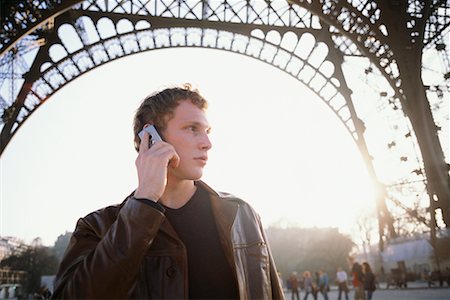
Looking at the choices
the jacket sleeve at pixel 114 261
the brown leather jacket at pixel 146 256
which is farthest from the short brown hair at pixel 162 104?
the jacket sleeve at pixel 114 261

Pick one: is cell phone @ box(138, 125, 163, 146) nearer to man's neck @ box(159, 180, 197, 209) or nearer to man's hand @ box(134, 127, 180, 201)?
man's hand @ box(134, 127, 180, 201)

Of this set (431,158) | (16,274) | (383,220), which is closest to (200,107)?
(431,158)

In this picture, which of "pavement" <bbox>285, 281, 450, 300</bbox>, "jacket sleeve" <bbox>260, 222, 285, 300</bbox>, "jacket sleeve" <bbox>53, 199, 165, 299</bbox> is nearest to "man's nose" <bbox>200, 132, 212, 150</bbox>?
"jacket sleeve" <bbox>53, 199, 165, 299</bbox>

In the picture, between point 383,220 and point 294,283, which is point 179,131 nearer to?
point 383,220

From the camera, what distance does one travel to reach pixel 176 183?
1.64m

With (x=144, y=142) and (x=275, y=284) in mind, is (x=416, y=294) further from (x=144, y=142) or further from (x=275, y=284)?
(x=144, y=142)

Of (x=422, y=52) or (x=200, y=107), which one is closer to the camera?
(x=200, y=107)

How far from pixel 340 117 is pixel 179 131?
11.9m

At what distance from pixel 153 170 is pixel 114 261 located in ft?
1.08

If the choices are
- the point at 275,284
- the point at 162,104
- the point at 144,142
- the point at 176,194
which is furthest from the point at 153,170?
the point at 275,284

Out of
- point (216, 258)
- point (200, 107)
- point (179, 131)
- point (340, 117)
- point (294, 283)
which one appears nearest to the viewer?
point (216, 258)

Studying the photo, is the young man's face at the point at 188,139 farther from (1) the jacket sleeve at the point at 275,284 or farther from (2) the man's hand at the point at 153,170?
(1) the jacket sleeve at the point at 275,284

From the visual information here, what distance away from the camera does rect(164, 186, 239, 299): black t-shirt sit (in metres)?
1.37

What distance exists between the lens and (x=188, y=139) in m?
1.62
